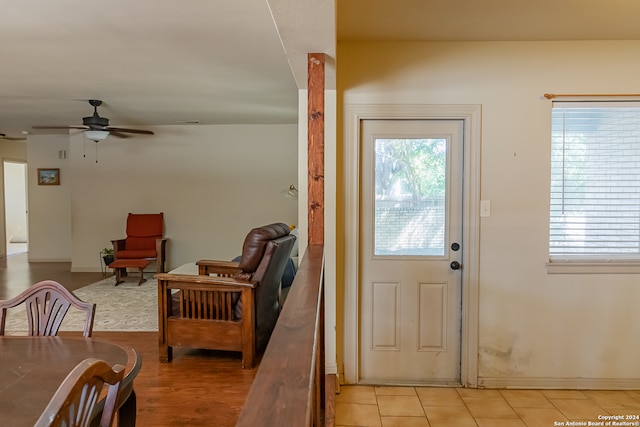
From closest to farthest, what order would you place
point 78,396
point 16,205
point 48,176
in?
1. point 78,396
2. point 48,176
3. point 16,205

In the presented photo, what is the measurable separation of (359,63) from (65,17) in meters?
1.90

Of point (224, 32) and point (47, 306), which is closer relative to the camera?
point (47, 306)

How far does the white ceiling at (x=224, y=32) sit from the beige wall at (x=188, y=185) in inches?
78.1

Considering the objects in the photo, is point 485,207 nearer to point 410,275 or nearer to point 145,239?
point 410,275

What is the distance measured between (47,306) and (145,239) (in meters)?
4.21

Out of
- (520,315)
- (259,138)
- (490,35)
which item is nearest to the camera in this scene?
(490,35)

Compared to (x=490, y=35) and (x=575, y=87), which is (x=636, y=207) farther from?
(x=490, y=35)

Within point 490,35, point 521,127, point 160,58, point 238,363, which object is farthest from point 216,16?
point 238,363

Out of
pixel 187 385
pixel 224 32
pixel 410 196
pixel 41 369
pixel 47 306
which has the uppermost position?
pixel 224 32

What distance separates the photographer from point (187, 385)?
250 cm

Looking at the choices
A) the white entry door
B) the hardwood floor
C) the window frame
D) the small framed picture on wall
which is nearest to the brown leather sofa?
the hardwood floor

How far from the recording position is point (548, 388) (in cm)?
271

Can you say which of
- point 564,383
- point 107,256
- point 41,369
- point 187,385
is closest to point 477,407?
point 564,383

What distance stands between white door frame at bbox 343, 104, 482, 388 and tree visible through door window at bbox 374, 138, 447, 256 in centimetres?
17
